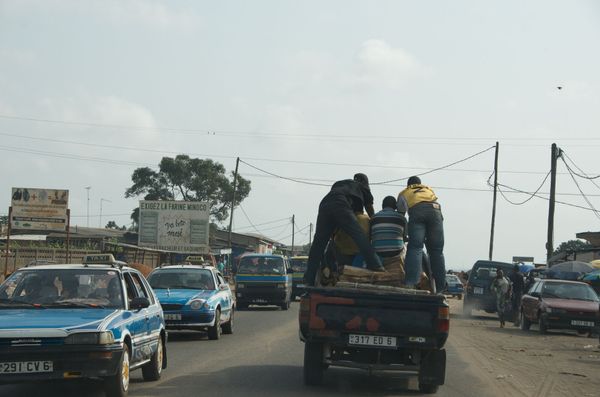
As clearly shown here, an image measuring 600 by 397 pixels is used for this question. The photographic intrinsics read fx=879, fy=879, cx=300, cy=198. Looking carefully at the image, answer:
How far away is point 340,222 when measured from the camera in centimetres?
1144

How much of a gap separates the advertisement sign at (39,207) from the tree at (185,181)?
30.2 m

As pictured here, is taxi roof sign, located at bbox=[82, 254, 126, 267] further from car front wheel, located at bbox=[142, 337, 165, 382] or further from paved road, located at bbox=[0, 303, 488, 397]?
paved road, located at bbox=[0, 303, 488, 397]

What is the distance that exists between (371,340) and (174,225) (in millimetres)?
55081

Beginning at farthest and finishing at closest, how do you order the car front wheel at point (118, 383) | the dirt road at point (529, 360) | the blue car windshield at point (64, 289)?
the dirt road at point (529, 360) → the blue car windshield at point (64, 289) → the car front wheel at point (118, 383)

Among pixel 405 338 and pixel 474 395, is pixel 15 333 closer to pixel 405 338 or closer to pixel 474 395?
pixel 405 338

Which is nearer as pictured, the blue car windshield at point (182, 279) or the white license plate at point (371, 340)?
the white license plate at point (371, 340)

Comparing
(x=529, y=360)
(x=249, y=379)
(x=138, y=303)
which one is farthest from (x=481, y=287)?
(x=138, y=303)

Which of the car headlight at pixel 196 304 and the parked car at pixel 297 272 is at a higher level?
the car headlight at pixel 196 304

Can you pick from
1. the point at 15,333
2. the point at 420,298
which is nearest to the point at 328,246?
the point at 420,298

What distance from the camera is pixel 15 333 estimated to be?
8820 mm

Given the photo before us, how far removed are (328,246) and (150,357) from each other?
2.88m

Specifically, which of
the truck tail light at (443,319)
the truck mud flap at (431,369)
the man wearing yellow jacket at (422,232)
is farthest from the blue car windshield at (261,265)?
the truck tail light at (443,319)

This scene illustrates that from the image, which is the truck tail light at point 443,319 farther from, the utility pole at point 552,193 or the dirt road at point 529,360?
the utility pole at point 552,193

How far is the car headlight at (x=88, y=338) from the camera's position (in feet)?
29.3
